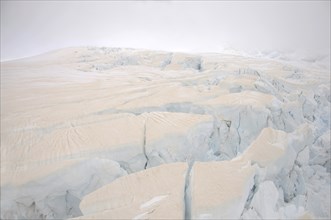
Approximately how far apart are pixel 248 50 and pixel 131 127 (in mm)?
22560

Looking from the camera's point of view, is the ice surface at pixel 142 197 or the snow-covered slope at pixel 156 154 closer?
the ice surface at pixel 142 197

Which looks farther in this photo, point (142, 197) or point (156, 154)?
point (156, 154)

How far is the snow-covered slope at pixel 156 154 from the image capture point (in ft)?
9.05

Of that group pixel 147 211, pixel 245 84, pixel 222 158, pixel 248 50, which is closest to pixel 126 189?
pixel 147 211

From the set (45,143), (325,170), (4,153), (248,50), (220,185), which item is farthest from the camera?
(248,50)

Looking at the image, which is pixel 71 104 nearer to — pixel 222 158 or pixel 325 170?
pixel 222 158

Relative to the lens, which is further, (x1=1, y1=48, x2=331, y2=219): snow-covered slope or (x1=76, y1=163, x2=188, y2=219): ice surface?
(x1=1, y1=48, x2=331, y2=219): snow-covered slope

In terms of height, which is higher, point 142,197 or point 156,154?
point 156,154

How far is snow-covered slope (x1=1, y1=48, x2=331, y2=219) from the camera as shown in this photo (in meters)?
2.76

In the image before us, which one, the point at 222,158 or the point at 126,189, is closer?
the point at 126,189

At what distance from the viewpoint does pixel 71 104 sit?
4570 mm

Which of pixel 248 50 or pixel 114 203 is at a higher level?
pixel 248 50

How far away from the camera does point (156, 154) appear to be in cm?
351

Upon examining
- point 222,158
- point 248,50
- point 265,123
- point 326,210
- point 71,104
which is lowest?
point 326,210
